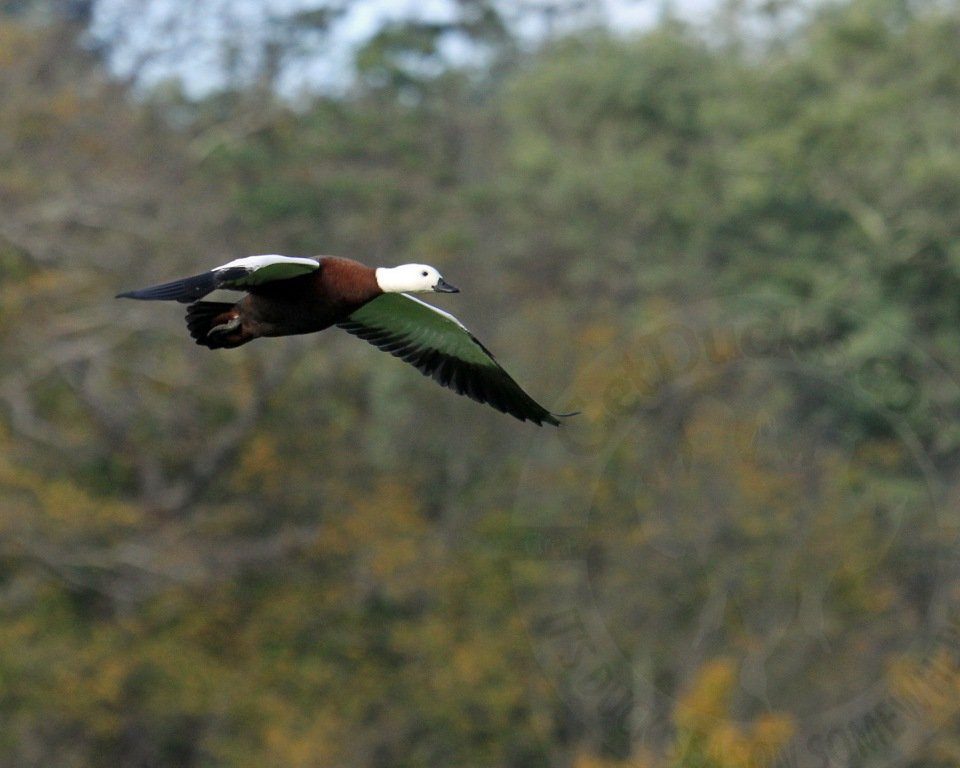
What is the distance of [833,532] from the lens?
3222 cm

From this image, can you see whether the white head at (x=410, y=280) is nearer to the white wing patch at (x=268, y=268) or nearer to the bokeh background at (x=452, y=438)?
the white wing patch at (x=268, y=268)

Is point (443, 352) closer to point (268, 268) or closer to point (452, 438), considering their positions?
point (268, 268)

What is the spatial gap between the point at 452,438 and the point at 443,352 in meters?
21.9

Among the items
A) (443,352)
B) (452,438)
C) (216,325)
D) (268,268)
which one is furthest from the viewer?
(452,438)

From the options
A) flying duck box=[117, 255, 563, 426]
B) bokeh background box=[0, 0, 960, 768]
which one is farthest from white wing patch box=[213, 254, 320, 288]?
bokeh background box=[0, 0, 960, 768]

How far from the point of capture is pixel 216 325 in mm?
9000

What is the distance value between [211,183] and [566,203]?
10.6 m

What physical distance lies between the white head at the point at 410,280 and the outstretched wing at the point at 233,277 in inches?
12.3

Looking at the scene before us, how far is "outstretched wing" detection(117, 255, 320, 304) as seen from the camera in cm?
821

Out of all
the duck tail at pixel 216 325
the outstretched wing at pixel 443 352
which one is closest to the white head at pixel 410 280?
the duck tail at pixel 216 325

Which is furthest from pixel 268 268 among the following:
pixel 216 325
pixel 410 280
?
pixel 410 280

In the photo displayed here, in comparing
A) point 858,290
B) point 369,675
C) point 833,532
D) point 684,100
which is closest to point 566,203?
point 684,100

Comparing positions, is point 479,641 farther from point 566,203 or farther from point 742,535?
point 566,203

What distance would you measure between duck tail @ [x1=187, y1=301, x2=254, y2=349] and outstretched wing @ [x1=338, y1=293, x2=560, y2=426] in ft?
3.97
